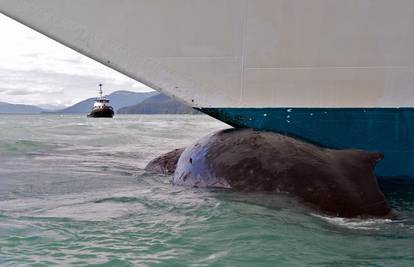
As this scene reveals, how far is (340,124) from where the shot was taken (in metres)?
6.05

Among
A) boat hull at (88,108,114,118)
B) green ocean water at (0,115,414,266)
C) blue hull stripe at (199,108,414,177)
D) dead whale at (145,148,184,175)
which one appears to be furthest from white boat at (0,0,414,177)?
boat hull at (88,108,114,118)

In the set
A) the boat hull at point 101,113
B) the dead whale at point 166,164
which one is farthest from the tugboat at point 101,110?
the dead whale at point 166,164

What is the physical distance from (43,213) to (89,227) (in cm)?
64

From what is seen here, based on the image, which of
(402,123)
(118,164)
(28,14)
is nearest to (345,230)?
(402,123)

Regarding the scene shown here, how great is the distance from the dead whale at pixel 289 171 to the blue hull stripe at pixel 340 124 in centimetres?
59

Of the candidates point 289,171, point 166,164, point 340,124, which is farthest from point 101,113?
point 289,171

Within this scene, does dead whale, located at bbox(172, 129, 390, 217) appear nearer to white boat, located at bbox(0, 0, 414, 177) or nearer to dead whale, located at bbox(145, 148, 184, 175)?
white boat, located at bbox(0, 0, 414, 177)

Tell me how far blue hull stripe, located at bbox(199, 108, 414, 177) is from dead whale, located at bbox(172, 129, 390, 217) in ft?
1.92

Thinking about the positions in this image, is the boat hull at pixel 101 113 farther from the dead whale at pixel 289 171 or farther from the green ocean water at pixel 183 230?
the dead whale at pixel 289 171

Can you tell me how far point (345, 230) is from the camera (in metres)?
3.66

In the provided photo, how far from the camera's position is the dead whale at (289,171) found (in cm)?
422

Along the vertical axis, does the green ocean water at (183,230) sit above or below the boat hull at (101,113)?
below

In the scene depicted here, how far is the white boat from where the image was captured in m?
5.93

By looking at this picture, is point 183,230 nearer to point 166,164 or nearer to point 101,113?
point 166,164
